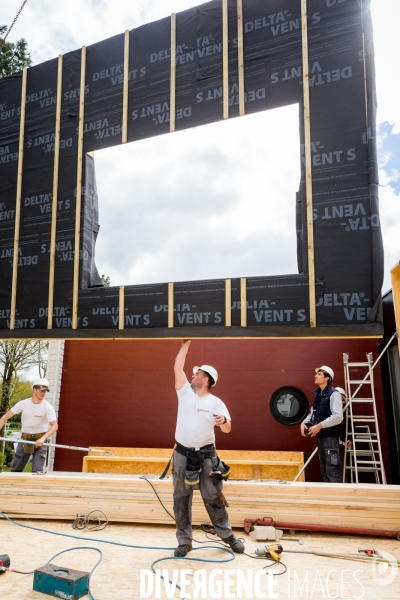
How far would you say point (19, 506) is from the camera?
5223mm

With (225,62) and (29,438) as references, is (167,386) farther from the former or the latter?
(225,62)

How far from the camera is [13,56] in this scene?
38.3ft

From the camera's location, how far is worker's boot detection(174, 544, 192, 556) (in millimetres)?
3873

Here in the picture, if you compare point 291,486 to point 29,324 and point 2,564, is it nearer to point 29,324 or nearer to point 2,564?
point 2,564

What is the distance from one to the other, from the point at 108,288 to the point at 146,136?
81.5 inches

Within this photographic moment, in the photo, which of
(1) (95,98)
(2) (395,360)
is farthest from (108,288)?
(2) (395,360)

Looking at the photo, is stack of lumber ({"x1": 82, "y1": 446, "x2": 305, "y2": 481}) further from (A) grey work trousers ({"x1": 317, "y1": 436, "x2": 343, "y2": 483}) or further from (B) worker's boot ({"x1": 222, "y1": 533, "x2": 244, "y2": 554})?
(B) worker's boot ({"x1": 222, "y1": 533, "x2": 244, "y2": 554})

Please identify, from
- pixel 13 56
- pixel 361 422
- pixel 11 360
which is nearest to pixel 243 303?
pixel 361 422

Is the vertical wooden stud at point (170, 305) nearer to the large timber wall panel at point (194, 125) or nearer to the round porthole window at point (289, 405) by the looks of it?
the large timber wall panel at point (194, 125)

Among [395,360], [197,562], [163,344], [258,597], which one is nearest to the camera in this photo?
[258,597]

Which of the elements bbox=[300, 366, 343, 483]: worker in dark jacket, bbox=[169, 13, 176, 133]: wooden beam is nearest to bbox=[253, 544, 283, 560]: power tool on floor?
bbox=[300, 366, 343, 483]: worker in dark jacket

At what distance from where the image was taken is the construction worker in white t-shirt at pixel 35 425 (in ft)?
19.5

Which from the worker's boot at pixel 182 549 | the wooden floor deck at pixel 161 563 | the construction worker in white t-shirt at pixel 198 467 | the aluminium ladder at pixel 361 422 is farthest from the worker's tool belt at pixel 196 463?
the aluminium ladder at pixel 361 422

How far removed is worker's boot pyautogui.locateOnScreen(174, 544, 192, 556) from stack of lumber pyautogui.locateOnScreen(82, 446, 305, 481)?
354 centimetres
